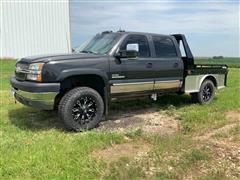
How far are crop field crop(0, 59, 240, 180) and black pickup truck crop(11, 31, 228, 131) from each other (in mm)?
481

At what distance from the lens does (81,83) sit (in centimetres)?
702

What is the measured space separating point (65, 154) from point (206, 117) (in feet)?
11.8

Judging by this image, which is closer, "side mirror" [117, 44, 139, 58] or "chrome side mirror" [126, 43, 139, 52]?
"side mirror" [117, 44, 139, 58]

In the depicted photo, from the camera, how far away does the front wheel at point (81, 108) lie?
6531mm

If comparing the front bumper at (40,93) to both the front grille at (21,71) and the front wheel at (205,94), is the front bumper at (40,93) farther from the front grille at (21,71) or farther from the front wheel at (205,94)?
the front wheel at (205,94)

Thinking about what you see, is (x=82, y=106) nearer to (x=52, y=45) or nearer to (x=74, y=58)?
(x=74, y=58)

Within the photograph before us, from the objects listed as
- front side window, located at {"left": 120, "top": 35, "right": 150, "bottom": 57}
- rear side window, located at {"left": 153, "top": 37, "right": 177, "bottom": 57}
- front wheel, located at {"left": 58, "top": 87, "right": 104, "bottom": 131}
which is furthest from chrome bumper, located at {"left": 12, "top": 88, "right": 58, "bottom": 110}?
rear side window, located at {"left": 153, "top": 37, "right": 177, "bottom": 57}

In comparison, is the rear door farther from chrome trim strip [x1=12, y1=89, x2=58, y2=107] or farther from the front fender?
chrome trim strip [x1=12, y1=89, x2=58, y2=107]

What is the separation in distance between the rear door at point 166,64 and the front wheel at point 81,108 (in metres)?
1.75

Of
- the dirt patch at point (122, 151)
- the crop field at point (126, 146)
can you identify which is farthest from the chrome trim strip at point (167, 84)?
the dirt patch at point (122, 151)

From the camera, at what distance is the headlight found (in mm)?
6340

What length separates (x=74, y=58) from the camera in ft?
21.9

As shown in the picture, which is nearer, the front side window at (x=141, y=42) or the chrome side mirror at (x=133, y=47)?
the chrome side mirror at (x=133, y=47)

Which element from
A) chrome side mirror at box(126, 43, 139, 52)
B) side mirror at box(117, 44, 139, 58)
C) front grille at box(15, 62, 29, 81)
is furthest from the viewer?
chrome side mirror at box(126, 43, 139, 52)
